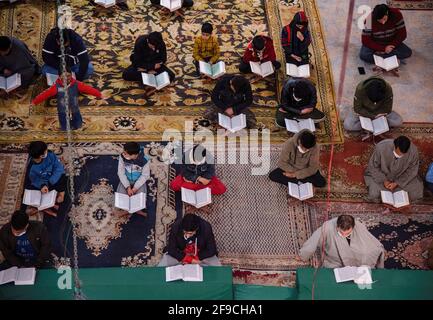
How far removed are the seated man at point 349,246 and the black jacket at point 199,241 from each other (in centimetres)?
109

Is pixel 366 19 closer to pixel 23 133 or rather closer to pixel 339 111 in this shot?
pixel 339 111

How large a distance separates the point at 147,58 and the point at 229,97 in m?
1.33

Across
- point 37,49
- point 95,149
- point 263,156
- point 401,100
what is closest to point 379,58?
point 401,100

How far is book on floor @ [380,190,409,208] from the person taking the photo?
8.31m

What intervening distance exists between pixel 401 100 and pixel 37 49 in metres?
5.01

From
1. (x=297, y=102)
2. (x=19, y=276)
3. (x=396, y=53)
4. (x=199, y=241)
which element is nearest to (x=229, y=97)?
(x=297, y=102)

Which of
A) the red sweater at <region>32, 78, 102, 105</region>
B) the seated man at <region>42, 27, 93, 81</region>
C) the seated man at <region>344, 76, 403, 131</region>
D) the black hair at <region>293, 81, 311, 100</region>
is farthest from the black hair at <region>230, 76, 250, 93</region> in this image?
the seated man at <region>42, 27, 93, 81</region>

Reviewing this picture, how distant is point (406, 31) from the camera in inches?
418

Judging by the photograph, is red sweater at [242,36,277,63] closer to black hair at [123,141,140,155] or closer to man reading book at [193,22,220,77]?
man reading book at [193,22,220,77]

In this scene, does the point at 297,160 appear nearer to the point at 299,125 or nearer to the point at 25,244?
the point at 299,125

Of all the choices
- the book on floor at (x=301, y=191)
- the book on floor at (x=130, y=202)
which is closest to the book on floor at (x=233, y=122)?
the book on floor at (x=301, y=191)

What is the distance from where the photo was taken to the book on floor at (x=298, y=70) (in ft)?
32.4

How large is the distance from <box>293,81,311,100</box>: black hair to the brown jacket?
810 mm

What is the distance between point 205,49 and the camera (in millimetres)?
9867
